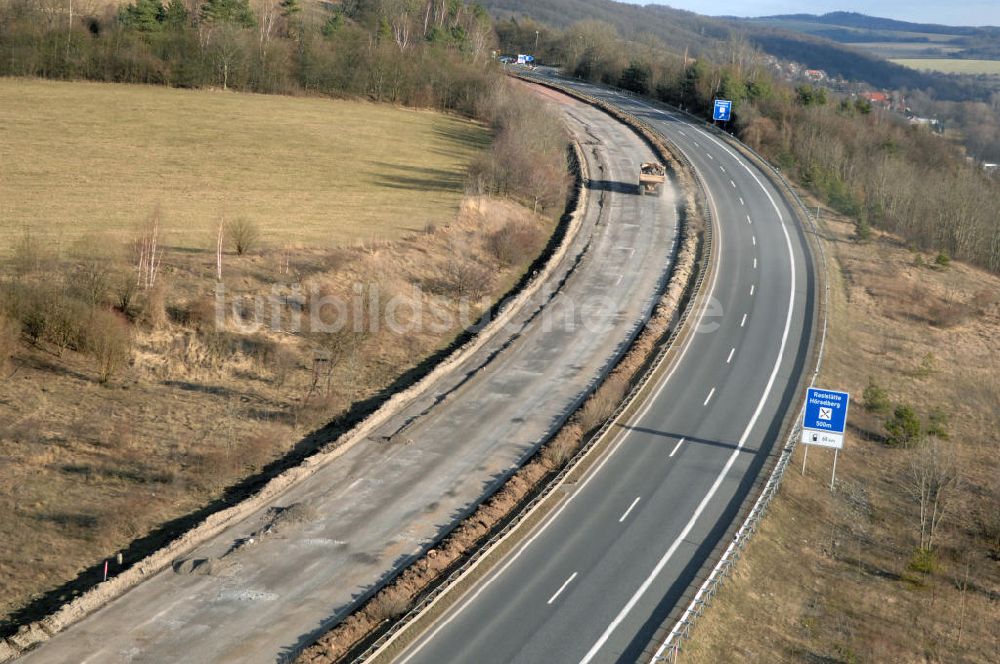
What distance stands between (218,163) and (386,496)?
44083 mm

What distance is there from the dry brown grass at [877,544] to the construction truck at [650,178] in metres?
20.6

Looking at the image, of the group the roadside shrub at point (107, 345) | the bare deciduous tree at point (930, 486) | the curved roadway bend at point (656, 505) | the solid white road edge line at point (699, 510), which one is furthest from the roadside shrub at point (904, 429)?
the roadside shrub at point (107, 345)

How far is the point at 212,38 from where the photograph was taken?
89188 mm

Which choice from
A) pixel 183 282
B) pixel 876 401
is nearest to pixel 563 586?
pixel 876 401

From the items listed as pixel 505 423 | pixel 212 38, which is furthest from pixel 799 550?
pixel 212 38

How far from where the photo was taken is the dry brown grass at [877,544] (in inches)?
995

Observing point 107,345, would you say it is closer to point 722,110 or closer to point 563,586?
point 563,586

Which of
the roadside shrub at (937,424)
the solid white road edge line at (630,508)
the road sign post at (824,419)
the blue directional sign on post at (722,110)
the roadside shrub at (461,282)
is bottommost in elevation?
the solid white road edge line at (630,508)

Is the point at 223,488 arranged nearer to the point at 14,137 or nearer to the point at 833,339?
the point at 833,339

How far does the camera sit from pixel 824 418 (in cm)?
3319

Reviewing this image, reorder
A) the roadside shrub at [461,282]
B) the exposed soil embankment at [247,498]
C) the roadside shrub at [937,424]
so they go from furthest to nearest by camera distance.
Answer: the roadside shrub at [461,282]
the roadside shrub at [937,424]
the exposed soil embankment at [247,498]

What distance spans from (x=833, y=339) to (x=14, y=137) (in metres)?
55.3

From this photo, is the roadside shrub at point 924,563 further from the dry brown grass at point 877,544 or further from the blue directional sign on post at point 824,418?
the blue directional sign on post at point 824,418

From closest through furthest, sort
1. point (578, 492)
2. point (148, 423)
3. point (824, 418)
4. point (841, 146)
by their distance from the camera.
→ point (578, 492)
point (148, 423)
point (824, 418)
point (841, 146)
